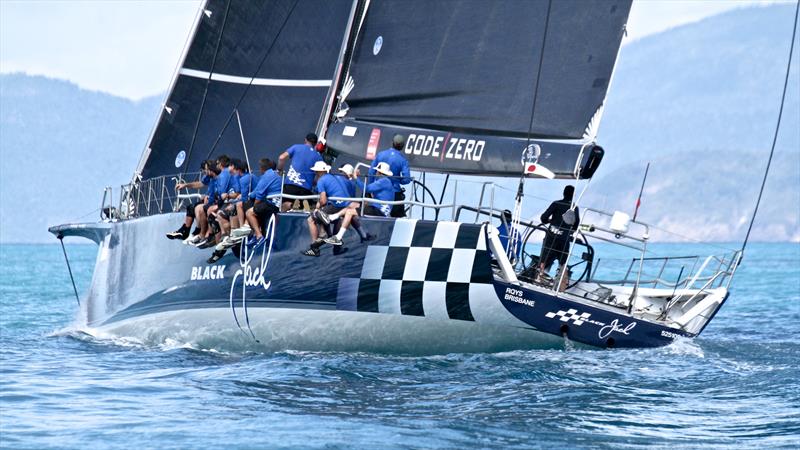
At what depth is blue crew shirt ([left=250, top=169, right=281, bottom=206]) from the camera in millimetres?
11594

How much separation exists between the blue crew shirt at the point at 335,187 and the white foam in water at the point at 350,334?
1007 mm

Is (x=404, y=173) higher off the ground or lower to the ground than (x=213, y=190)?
higher

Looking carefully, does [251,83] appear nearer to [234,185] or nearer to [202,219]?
[234,185]

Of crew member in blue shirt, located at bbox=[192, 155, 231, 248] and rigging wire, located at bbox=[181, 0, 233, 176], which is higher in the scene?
rigging wire, located at bbox=[181, 0, 233, 176]

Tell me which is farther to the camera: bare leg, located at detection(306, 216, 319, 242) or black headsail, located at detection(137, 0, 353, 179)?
black headsail, located at detection(137, 0, 353, 179)

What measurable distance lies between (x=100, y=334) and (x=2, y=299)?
→ 1169cm

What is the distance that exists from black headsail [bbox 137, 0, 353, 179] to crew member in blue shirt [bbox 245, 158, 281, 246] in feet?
10.3

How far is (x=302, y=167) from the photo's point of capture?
38.9 feet

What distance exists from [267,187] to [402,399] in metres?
3.43

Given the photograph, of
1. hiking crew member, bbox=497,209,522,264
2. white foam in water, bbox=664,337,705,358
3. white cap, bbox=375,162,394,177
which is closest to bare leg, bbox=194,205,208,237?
white cap, bbox=375,162,394,177

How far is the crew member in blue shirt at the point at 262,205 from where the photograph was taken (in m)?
11.5

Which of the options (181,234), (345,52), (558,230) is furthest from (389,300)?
(345,52)

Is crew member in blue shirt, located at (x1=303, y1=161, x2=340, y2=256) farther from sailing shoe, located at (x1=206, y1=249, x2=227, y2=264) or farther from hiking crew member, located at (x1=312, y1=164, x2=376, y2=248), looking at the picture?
sailing shoe, located at (x1=206, y1=249, x2=227, y2=264)

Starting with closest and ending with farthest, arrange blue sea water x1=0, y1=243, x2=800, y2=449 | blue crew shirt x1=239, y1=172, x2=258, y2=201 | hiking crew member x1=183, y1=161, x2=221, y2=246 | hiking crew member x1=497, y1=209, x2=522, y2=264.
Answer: blue sea water x1=0, y1=243, x2=800, y2=449, hiking crew member x1=497, y1=209, x2=522, y2=264, blue crew shirt x1=239, y1=172, x2=258, y2=201, hiking crew member x1=183, y1=161, x2=221, y2=246
